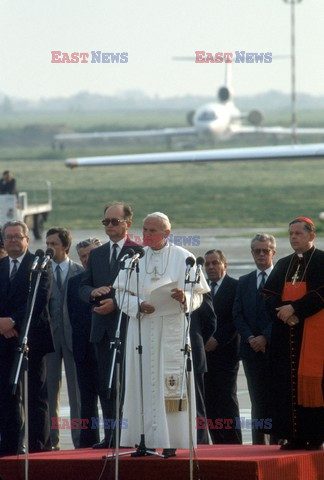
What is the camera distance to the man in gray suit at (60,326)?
1188 cm

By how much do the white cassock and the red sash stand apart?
866mm

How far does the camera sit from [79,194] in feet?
197

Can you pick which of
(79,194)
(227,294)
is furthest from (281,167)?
(227,294)

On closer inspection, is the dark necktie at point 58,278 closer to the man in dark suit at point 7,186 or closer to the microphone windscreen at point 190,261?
the microphone windscreen at point 190,261

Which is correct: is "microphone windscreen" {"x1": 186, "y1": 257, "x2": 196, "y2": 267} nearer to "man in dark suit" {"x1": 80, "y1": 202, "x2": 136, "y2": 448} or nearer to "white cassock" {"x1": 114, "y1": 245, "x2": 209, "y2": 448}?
"white cassock" {"x1": 114, "y1": 245, "x2": 209, "y2": 448}

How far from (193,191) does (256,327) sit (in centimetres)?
4891

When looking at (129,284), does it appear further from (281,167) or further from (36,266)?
(281,167)

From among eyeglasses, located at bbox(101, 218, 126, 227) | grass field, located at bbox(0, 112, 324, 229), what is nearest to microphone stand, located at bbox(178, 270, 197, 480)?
eyeglasses, located at bbox(101, 218, 126, 227)

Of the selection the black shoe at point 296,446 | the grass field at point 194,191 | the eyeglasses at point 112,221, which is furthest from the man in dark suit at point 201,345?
the grass field at point 194,191

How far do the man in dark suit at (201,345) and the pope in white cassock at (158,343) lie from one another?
3.95 ft

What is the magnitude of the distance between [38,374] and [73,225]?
29576 millimetres

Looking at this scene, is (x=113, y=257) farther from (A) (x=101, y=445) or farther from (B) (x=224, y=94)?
(B) (x=224, y=94)

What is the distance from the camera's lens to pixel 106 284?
423 inches

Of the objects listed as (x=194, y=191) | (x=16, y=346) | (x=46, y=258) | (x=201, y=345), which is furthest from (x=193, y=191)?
(x=46, y=258)
